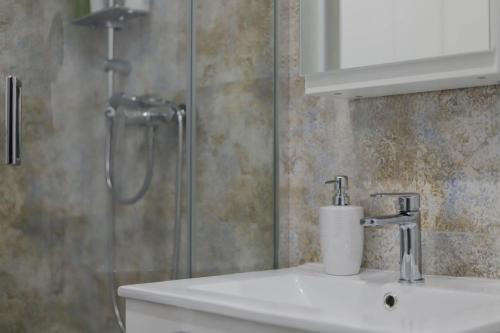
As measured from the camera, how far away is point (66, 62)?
4.51ft

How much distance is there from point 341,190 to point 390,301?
28 cm

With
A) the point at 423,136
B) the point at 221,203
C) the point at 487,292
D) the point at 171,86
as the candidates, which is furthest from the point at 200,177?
the point at 487,292

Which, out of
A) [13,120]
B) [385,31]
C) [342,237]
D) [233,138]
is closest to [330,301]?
[342,237]

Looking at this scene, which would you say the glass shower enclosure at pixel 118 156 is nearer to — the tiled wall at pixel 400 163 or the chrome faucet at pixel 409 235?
the tiled wall at pixel 400 163

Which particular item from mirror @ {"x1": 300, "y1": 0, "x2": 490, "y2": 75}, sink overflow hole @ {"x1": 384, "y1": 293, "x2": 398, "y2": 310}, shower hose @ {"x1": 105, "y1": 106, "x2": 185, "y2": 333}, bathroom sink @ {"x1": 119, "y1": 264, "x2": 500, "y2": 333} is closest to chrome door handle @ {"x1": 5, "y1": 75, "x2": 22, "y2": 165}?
Answer: shower hose @ {"x1": 105, "y1": 106, "x2": 185, "y2": 333}

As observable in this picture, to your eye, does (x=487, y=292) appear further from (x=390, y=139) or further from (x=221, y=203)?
(x=221, y=203)

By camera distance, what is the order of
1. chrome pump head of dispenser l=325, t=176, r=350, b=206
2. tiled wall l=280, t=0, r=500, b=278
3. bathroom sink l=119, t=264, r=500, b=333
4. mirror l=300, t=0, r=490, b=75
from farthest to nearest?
chrome pump head of dispenser l=325, t=176, r=350, b=206, tiled wall l=280, t=0, r=500, b=278, mirror l=300, t=0, r=490, b=75, bathroom sink l=119, t=264, r=500, b=333

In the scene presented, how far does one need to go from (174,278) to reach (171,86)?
0.41 meters

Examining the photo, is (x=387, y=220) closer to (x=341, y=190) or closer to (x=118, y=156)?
(x=341, y=190)

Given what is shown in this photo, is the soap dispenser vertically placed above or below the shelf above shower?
below

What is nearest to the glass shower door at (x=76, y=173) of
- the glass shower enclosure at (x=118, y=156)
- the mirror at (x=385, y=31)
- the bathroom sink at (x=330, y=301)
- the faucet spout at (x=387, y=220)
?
the glass shower enclosure at (x=118, y=156)

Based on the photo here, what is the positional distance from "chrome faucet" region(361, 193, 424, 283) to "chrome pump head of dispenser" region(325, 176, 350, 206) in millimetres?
129

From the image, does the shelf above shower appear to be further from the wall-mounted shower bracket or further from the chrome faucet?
the chrome faucet

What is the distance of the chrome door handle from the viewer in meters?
1.31
